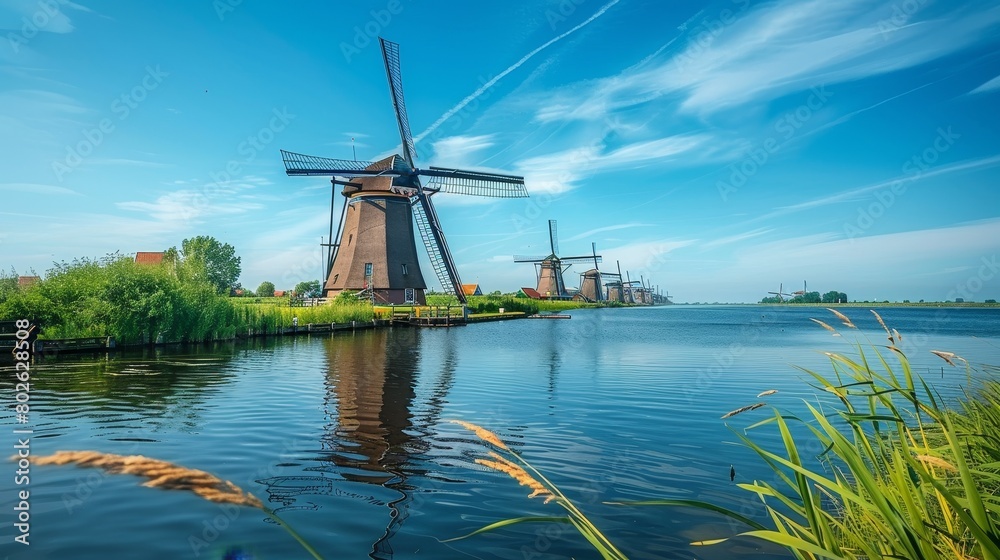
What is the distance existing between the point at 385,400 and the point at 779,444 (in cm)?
790

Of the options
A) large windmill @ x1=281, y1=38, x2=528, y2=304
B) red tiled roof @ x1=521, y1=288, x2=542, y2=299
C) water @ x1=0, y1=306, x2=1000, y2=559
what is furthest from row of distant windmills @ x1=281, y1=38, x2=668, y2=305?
red tiled roof @ x1=521, y1=288, x2=542, y2=299

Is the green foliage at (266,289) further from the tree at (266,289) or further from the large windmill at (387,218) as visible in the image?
the large windmill at (387,218)

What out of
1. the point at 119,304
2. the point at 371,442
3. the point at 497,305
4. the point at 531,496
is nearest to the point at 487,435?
the point at 531,496


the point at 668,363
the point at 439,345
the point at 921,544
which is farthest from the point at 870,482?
the point at 439,345

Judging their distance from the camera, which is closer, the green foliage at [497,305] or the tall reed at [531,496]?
the tall reed at [531,496]

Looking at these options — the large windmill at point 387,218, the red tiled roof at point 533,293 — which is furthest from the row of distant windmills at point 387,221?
the red tiled roof at point 533,293

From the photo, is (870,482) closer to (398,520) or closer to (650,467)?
(398,520)

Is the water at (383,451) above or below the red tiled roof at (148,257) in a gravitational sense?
below

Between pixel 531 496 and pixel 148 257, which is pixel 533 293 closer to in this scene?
pixel 148 257

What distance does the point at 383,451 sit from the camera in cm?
795

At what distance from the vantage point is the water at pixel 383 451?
16.9 ft

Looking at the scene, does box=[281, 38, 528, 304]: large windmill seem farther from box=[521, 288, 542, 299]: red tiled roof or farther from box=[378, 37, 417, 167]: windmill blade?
box=[521, 288, 542, 299]: red tiled roof

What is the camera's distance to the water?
16.9 feet

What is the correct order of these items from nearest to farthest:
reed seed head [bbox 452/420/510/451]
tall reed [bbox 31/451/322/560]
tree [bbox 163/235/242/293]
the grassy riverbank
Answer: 1. tall reed [bbox 31/451/322/560]
2. reed seed head [bbox 452/420/510/451]
3. the grassy riverbank
4. tree [bbox 163/235/242/293]
